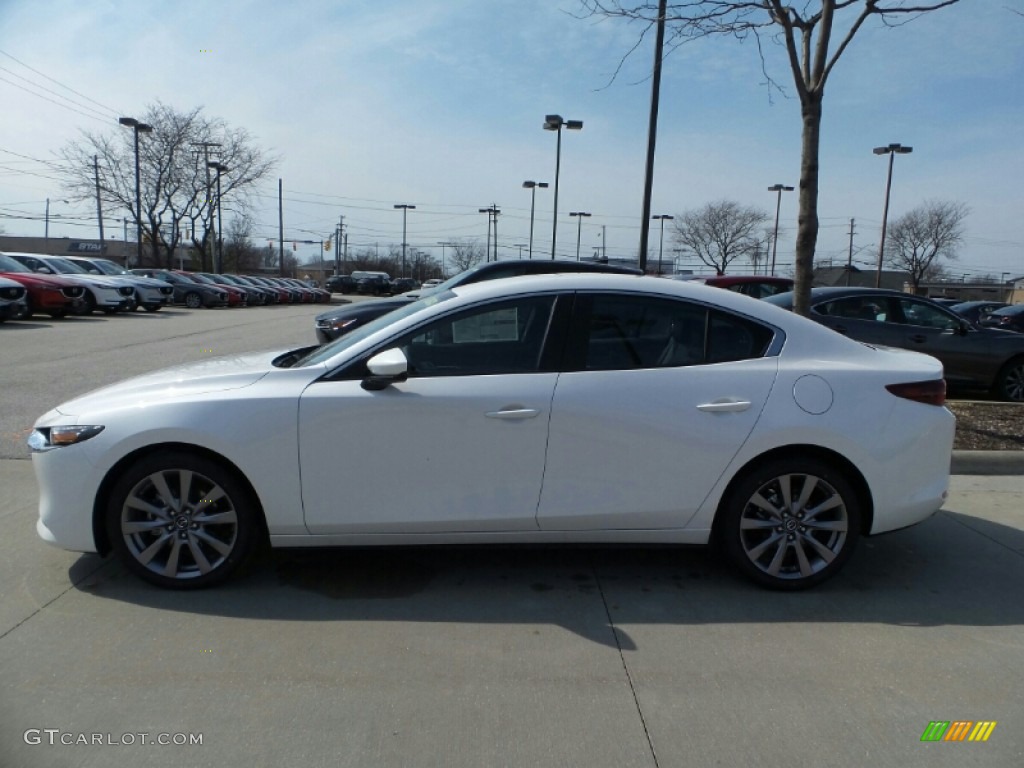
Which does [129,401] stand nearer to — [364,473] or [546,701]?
[364,473]

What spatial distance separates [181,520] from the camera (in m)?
3.69

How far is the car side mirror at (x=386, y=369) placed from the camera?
3.53m

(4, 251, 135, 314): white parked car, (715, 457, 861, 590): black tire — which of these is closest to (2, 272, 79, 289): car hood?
(4, 251, 135, 314): white parked car

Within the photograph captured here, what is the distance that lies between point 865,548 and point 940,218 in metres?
61.3

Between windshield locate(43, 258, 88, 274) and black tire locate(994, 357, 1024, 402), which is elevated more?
windshield locate(43, 258, 88, 274)

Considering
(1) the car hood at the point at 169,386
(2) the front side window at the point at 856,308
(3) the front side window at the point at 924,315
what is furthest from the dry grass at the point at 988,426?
(1) the car hood at the point at 169,386

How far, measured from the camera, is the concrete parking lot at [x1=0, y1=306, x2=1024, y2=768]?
A: 2.67 meters

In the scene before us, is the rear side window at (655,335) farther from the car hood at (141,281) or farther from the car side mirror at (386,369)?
the car hood at (141,281)

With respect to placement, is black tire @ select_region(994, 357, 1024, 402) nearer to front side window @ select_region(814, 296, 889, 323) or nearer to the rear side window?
front side window @ select_region(814, 296, 889, 323)

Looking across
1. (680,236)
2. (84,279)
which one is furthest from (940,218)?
(84,279)

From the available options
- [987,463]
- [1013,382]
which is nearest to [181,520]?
[987,463]

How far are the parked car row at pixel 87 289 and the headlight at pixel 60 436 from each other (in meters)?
16.0

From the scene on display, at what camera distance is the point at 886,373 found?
387 centimetres

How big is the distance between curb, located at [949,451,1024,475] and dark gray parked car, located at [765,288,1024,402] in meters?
3.01
